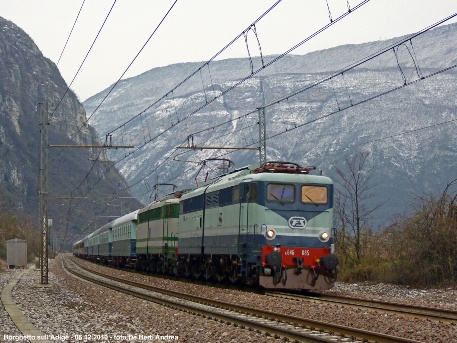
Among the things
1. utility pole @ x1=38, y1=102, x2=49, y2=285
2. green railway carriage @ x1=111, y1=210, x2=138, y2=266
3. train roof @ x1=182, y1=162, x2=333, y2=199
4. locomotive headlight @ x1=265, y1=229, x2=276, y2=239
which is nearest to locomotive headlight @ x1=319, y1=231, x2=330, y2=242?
locomotive headlight @ x1=265, y1=229, x2=276, y2=239

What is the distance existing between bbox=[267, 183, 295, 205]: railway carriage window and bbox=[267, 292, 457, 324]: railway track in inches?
125

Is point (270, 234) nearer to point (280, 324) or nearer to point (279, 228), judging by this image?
point (279, 228)

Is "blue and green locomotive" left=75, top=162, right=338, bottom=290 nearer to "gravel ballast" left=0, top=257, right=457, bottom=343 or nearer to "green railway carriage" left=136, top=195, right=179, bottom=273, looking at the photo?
"gravel ballast" left=0, top=257, right=457, bottom=343

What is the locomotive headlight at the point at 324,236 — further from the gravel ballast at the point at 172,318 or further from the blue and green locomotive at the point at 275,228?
the gravel ballast at the point at 172,318

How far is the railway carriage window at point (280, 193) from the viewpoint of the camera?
28.4 m

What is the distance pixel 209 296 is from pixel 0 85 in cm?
16467

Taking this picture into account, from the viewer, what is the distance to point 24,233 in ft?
323

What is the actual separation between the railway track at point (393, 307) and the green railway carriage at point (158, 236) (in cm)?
1573

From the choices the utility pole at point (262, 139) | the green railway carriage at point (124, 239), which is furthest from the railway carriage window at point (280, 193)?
the green railway carriage at point (124, 239)

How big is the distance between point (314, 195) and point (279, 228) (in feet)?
6.08

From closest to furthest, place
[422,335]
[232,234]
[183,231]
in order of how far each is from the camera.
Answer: [422,335]
[232,234]
[183,231]

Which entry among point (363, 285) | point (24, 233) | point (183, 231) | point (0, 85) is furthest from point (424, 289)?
point (0, 85)

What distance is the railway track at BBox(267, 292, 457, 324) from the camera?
19750 mm

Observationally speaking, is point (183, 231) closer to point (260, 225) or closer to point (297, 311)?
point (260, 225)
